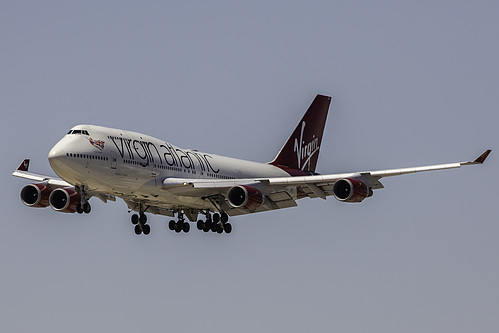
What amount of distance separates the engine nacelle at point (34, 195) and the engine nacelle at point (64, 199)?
142 cm

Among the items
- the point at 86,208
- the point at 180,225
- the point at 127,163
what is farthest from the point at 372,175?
the point at 86,208

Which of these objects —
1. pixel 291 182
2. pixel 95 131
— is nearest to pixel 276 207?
pixel 291 182

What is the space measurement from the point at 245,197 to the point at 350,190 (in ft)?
22.3

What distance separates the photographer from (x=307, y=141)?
7444 centimetres

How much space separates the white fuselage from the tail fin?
8.76 metres

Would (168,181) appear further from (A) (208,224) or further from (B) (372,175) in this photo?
(B) (372,175)

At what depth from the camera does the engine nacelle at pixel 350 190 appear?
55.2 metres

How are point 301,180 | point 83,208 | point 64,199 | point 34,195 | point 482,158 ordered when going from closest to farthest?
1. point 482,158
2. point 83,208
3. point 301,180
4. point 64,199
5. point 34,195

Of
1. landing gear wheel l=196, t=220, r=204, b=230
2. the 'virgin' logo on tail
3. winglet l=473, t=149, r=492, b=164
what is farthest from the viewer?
the 'virgin' logo on tail

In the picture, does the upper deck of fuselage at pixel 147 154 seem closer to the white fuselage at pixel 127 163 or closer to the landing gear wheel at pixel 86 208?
the white fuselage at pixel 127 163

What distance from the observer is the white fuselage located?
5422cm

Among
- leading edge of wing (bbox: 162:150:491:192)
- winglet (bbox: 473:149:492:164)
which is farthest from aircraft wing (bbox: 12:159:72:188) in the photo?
winglet (bbox: 473:149:492:164)

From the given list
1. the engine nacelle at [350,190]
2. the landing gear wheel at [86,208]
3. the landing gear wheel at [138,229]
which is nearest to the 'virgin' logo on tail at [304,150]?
the landing gear wheel at [138,229]

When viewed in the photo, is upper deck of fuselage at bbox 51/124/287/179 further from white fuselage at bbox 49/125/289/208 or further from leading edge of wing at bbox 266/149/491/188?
leading edge of wing at bbox 266/149/491/188
